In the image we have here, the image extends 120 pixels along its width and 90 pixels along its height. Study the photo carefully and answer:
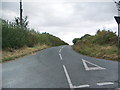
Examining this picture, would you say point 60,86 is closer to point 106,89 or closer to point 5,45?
point 106,89

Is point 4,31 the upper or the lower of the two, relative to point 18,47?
upper

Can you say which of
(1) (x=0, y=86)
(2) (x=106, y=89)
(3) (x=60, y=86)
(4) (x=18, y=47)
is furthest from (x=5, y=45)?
(2) (x=106, y=89)

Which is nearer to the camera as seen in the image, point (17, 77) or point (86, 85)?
point (86, 85)

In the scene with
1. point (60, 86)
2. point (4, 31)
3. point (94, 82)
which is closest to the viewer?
point (60, 86)

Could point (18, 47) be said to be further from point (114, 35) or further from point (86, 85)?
point (86, 85)


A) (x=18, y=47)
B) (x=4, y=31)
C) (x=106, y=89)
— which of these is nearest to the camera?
(x=106, y=89)

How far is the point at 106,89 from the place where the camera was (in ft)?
19.2

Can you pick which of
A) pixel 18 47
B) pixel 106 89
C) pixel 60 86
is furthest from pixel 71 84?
pixel 18 47

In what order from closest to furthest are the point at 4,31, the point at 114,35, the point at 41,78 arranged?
the point at 41,78 < the point at 4,31 < the point at 114,35

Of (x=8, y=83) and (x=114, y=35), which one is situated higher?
(x=114, y=35)

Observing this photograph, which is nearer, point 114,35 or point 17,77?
point 17,77

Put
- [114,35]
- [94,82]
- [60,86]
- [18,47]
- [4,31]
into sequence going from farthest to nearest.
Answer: [114,35], [18,47], [4,31], [94,82], [60,86]

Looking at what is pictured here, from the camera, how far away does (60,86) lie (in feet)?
20.7

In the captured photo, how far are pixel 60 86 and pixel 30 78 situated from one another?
74.7 inches
